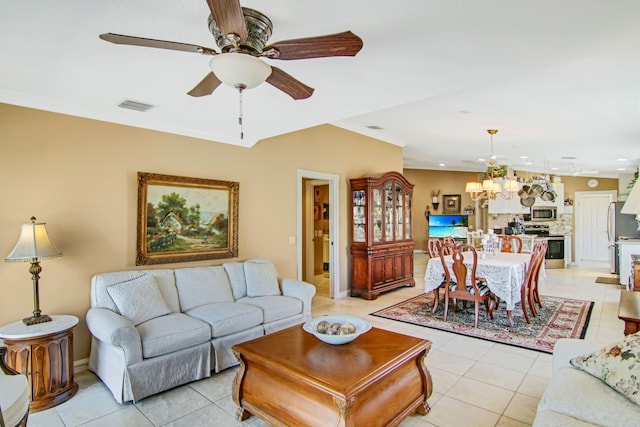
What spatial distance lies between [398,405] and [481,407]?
2.55ft

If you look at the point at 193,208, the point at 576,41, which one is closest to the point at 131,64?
the point at 193,208

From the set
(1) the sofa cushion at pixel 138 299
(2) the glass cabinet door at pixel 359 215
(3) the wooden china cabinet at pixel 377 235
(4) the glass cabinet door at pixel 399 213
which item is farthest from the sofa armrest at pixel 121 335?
(4) the glass cabinet door at pixel 399 213

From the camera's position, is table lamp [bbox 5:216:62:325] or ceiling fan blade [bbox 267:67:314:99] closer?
ceiling fan blade [bbox 267:67:314:99]

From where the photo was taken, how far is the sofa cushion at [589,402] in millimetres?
1577

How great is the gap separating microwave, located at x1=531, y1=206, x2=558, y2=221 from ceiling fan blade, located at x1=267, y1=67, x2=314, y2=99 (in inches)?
395

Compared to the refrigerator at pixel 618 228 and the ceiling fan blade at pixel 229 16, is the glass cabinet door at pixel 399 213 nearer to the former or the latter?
the refrigerator at pixel 618 228

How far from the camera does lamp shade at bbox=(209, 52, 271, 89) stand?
1734 millimetres

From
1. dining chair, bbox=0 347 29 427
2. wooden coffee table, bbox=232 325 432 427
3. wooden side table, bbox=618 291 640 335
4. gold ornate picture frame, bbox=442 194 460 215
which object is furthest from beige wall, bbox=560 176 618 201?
dining chair, bbox=0 347 29 427

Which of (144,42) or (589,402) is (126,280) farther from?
(589,402)

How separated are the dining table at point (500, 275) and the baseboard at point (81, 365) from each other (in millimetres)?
4048

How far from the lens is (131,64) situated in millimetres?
2348

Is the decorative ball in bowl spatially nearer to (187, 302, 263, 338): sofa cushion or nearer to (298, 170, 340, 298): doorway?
(187, 302, 263, 338): sofa cushion

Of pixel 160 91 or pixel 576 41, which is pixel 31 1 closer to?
pixel 160 91

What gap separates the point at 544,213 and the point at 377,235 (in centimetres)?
673
